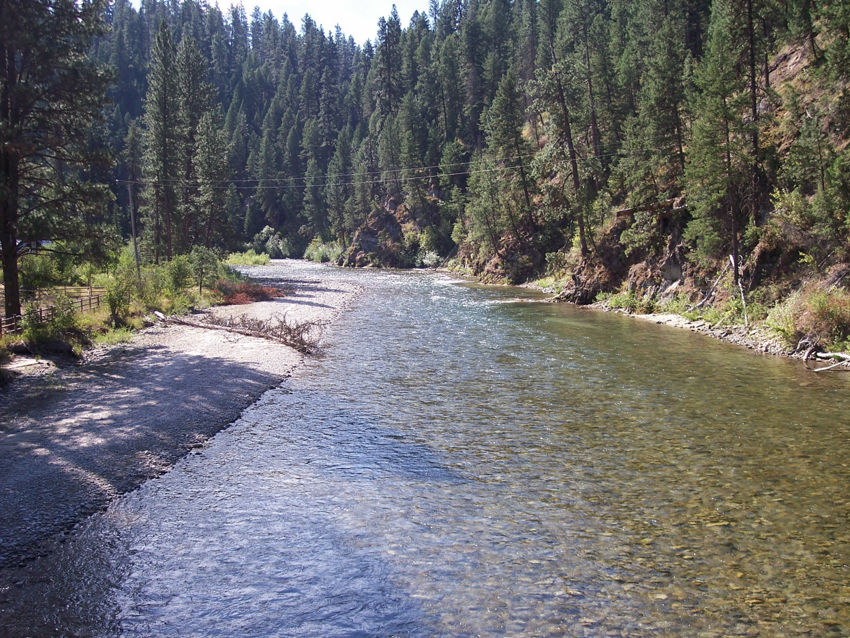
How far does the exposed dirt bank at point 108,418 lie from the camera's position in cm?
931

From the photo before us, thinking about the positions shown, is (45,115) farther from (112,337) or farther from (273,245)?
(273,245)

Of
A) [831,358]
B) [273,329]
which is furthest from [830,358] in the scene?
[273,329]

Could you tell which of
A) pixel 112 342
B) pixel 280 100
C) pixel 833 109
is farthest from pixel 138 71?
pixel 833 109

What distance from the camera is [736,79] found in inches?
1024

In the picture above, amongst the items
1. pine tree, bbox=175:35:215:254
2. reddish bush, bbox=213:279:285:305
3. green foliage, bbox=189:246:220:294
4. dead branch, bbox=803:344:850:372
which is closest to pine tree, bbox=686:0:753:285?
dead branch, bbox=803:344:850:372

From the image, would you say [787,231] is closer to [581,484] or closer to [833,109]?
[833,109]

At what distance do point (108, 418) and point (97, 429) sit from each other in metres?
0.79

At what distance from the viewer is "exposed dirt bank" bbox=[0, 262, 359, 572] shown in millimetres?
9312

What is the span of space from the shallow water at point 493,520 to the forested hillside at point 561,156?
12089 millimetres

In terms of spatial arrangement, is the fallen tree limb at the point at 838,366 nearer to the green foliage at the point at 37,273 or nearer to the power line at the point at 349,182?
the power line at the point at 349,182

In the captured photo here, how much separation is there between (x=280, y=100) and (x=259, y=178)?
30085 mm

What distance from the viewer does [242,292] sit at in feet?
137

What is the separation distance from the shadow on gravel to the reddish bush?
20.1m

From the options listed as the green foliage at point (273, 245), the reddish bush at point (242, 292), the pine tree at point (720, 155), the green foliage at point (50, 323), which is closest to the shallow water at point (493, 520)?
the green foliage at point (50, 323)
